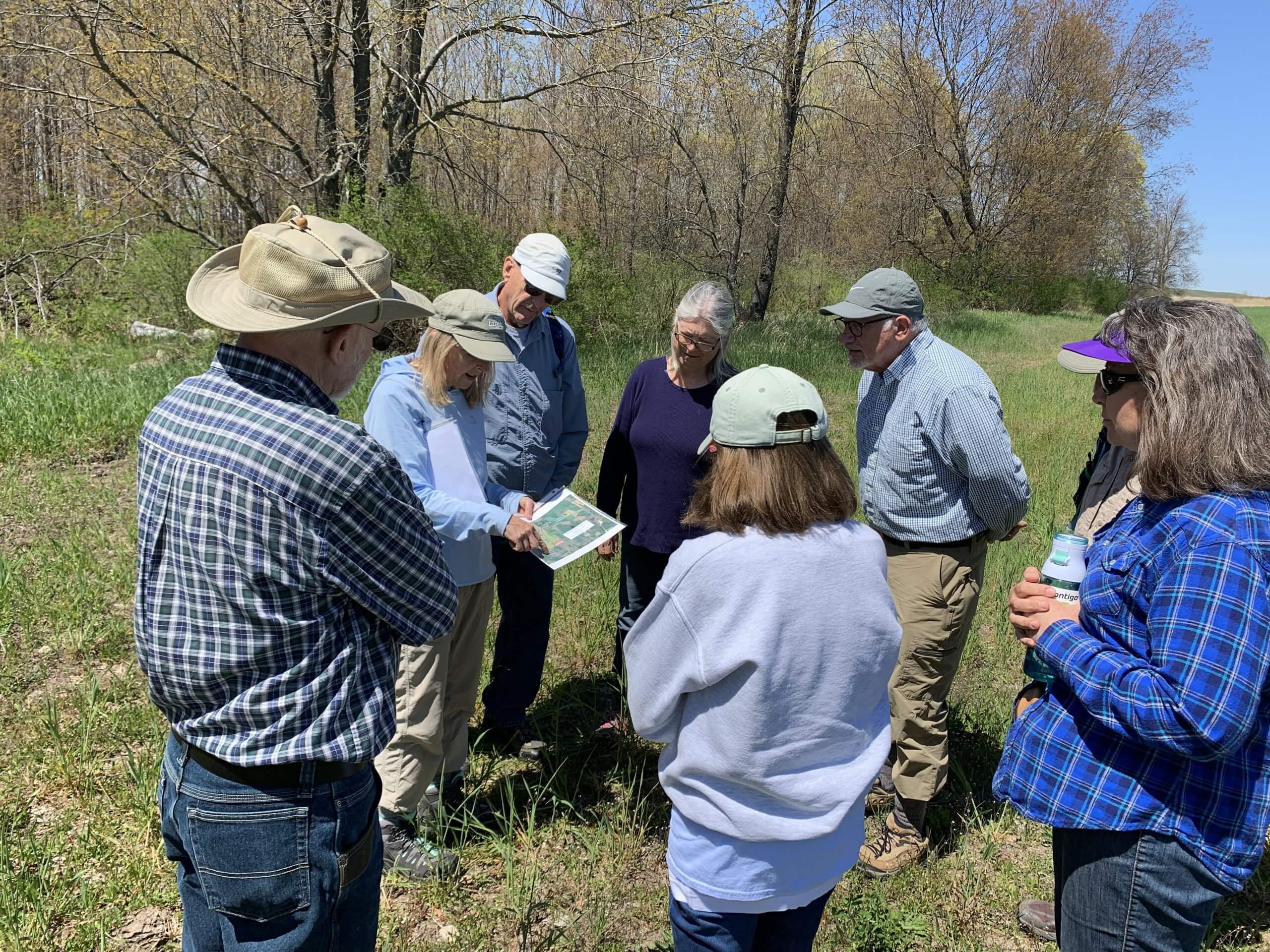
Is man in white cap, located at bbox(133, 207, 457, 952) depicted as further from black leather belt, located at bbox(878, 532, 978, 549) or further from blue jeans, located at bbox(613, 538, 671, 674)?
blue jeans, located at bbox(613, 538, 671, 674)

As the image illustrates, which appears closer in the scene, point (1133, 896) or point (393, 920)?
point (1133, 896)

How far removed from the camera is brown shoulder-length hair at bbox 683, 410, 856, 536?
1623mm

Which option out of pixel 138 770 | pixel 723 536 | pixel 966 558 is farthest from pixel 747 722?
pixel 138 770

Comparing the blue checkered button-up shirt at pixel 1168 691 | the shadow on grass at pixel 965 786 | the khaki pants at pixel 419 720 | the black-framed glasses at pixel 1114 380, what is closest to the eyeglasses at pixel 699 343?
the khaki pants at pixel 419 720

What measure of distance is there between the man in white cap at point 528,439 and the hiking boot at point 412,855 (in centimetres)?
76

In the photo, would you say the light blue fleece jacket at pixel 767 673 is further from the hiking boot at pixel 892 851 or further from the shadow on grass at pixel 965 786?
the shadow on grass at pixel 965 786

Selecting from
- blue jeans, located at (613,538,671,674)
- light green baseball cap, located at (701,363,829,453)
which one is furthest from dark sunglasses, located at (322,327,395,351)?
light green baseball cap, located at (701,363,829,453)

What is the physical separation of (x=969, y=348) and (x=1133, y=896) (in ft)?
60.3

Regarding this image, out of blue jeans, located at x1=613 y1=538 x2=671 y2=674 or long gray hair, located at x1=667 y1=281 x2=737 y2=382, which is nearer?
long gray hair, located at x1=667 y1=281 x2=737 y2=382

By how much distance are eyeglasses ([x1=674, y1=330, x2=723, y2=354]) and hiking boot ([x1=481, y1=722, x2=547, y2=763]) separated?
1834 millimetres

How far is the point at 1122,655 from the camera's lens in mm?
1610

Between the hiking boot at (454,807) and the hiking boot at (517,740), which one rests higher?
the hiking boot at (454,807)

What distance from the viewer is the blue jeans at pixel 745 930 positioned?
1.71m

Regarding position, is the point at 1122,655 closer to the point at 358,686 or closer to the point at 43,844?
the point at 358,686
